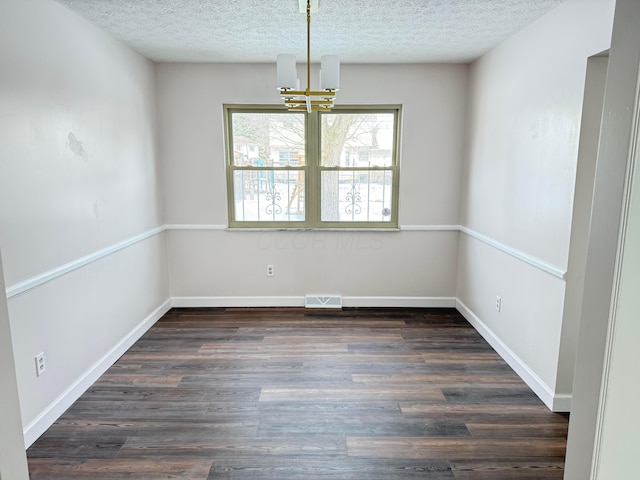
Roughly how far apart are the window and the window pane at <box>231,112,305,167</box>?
0.01 m

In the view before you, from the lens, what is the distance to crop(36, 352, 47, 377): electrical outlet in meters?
2.31

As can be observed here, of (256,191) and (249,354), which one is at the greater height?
(256,191)

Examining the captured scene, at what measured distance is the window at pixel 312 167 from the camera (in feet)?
13.8

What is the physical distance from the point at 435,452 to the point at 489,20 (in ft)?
9.15

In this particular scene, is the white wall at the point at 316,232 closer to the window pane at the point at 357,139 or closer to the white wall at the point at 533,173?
the window pane at the point at 357,139

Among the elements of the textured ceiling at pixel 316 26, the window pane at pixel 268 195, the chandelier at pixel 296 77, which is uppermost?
the textured ceiling at pixel 316 26

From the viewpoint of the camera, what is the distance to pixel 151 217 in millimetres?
3924

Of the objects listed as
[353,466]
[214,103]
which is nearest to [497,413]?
[353,466]

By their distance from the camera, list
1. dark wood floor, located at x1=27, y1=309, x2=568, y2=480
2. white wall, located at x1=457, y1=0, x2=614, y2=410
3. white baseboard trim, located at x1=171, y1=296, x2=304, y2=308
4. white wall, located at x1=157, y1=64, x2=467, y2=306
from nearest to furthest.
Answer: dark wood floor, located at x1=27, y1=309, x2=568, y2=480, white wall, located at x1=457, y1=0, x2=614, y2=410, white wall, located at x1=157, y1=64, x2=467, y2=306, white baseboard trim, located at x1=171, y1=296, x2=304, y2=308

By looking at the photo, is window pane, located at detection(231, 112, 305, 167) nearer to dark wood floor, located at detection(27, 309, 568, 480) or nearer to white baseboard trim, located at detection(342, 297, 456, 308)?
white baseboard trim, located at detection(342, 297, 456, 308)

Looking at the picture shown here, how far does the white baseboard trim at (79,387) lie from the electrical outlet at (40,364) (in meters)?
0.24

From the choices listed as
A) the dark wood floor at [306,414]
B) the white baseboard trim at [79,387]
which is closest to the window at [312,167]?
the dark wood floor at [306,414]

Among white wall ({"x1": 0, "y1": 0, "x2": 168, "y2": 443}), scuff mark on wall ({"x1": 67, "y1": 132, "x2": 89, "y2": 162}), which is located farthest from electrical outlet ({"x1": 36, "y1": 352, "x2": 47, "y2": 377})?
scuff mark on wall ({"x1": 67, "y1": 132, "x2": 89, "y2": 162})

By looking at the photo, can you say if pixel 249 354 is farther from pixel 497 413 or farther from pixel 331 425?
pixel 497 413
